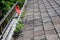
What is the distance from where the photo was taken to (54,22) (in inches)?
231

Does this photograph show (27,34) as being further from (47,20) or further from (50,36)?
(47,20)

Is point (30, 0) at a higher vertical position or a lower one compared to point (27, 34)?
lower

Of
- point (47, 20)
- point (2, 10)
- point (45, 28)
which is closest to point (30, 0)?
point (2, 10)

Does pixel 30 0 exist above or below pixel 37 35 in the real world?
below

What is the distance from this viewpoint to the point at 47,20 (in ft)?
20.6

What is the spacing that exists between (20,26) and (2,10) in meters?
2.32

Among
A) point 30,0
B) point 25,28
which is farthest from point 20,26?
point 30,0

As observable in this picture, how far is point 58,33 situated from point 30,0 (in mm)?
8540

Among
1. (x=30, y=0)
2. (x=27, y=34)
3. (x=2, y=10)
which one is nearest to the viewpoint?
(x=27, y=34)

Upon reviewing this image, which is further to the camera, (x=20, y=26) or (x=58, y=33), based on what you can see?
(x=20, y=26)

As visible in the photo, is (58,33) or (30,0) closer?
(58,33)

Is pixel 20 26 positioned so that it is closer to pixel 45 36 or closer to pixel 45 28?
pixel 45 28

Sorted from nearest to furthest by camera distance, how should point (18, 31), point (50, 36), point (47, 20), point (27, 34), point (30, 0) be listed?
point (50, 36)
point (27, 34)
point (18, 31)
point (47, 20)
point (30, 0)

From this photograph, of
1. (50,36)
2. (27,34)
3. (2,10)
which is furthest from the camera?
(2,10)
